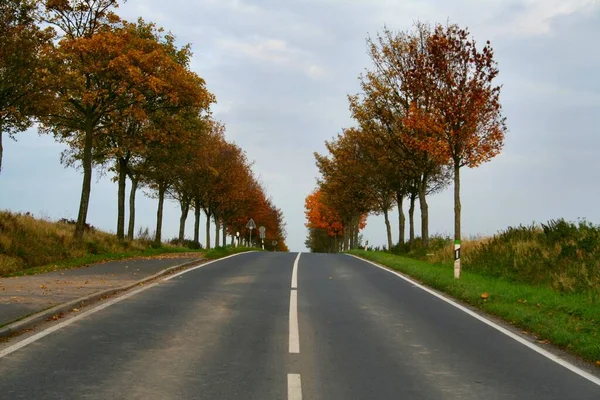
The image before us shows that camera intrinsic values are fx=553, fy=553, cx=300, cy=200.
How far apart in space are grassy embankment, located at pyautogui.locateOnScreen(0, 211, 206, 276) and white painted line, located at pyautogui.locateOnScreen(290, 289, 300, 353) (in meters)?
8.75

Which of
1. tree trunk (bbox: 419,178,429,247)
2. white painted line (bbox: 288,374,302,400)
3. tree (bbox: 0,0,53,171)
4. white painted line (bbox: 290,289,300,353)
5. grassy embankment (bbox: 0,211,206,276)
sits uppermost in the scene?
tree (bbox: 0,0,53,171)

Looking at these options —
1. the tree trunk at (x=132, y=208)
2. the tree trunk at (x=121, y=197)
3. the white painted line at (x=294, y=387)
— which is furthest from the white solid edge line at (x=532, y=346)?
the tree trunk at (x=132, y=208)

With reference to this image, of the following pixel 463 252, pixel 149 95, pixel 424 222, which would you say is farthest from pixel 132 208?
pixel 463 252

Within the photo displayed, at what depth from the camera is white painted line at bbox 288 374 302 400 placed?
5.31 meters

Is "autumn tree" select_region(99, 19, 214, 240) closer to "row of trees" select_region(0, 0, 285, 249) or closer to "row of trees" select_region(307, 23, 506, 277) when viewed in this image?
"row of trees" select_region(0, 0, 285, 249)

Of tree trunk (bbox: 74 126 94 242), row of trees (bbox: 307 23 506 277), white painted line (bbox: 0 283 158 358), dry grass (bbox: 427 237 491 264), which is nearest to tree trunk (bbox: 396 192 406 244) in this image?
row of trees (bbox: 307 23 506 277)

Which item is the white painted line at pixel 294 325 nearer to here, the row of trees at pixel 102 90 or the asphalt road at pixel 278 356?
the asphalt road at pixel 278 356

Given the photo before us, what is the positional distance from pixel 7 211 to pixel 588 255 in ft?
74.8

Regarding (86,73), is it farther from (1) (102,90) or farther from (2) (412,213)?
(2) (412,213)

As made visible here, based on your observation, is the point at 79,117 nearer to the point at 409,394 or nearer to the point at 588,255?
the point at 588,255

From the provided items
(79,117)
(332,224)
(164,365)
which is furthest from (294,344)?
(332,224)

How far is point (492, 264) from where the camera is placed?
61.5 ft

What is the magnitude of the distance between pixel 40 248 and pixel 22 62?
689cm

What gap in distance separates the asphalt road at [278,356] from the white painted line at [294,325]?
3cm
